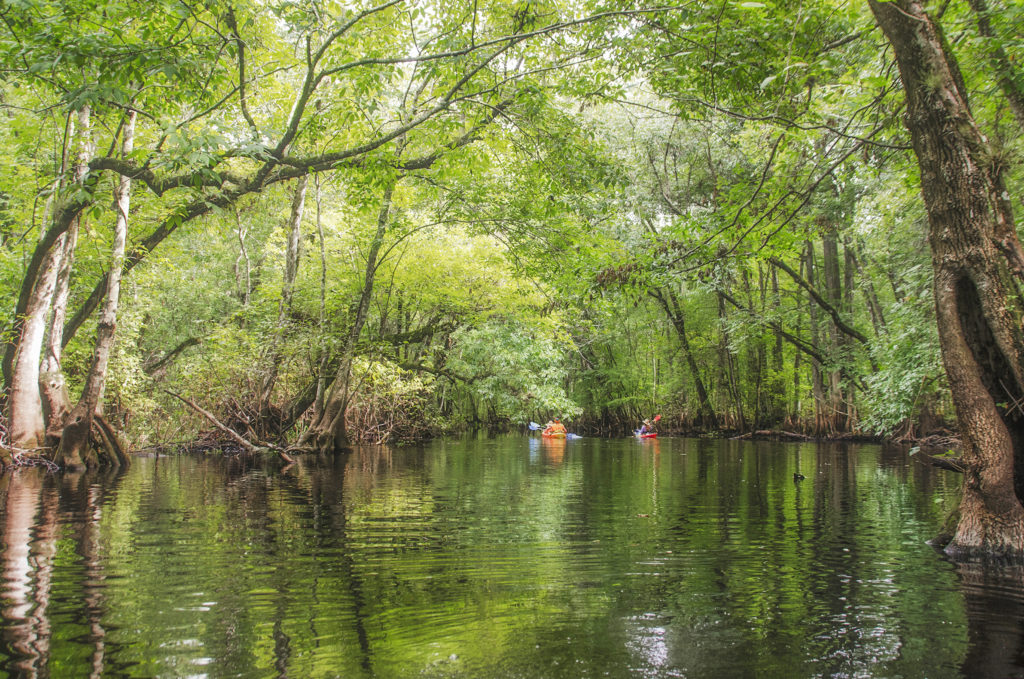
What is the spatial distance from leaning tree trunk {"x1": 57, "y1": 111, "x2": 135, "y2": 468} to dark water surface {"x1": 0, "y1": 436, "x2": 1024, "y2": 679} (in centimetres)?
337

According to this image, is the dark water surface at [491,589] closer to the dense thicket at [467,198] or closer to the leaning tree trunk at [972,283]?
the leaning tree trunk at [972,283]

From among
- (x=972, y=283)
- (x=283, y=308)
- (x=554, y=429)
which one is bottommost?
(x=554, y=429)

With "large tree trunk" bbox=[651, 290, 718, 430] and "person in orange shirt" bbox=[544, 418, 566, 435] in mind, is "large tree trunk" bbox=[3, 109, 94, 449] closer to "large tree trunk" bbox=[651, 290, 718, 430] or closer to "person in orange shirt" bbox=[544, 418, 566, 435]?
"person in orange shirt" bbox=[544, 418, 566, 435]

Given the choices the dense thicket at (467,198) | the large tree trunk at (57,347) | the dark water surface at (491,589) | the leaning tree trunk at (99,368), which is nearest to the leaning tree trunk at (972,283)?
the dense thicket at (467,198)

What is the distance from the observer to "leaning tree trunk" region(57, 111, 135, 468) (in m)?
11.5

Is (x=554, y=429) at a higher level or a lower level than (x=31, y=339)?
lower

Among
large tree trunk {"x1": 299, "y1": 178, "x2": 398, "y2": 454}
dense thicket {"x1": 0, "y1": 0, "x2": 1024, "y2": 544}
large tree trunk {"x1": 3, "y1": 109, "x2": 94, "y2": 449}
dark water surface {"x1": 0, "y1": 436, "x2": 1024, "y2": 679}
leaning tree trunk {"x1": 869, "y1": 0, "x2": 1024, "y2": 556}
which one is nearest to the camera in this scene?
dark water surface {"x1": 0, "y1": 436, "x2": 1024, "y2": 679}

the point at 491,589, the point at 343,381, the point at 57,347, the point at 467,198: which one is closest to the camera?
the point at 491,589

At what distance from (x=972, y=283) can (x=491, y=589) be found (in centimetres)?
430

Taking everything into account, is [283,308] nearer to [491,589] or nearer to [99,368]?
[99,368]

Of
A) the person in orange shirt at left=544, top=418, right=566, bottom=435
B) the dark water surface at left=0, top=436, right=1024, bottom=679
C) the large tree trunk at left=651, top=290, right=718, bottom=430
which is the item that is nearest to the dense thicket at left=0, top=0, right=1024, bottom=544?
the large tree trunk at left=651, top=290, right=718, bottom=430

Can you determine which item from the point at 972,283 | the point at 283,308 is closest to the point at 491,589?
the point at 972,283

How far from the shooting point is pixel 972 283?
5.05 meters

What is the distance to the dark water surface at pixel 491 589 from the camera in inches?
118
